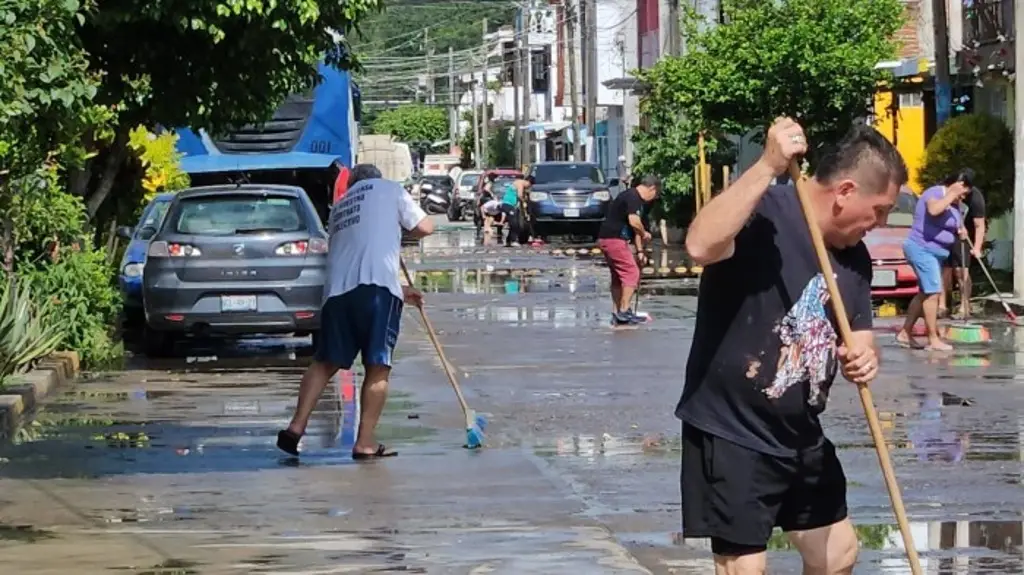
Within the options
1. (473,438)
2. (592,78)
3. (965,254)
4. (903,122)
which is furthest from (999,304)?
(592,78)

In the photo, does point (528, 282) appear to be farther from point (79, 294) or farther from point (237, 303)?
point (79, 294)

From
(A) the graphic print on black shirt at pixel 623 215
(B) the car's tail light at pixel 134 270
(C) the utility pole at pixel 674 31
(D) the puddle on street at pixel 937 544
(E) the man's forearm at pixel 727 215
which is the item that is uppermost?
(C) the utility pole at pixel 674 31

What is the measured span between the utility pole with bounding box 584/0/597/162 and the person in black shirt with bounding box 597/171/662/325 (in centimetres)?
4495

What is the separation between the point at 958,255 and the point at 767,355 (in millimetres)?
14535

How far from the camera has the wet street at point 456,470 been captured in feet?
27.8

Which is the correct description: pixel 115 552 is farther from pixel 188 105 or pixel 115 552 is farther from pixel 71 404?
pixel 71 404

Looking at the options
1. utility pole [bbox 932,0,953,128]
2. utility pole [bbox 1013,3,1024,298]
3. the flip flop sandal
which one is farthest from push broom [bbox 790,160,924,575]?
utility pole [bbox 932,0,953,128]

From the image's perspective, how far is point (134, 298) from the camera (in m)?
19.8

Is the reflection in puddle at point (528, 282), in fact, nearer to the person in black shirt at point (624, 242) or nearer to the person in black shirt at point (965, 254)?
the person in black shirt at point (624, 242)

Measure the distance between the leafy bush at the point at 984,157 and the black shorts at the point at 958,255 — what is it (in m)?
4.77

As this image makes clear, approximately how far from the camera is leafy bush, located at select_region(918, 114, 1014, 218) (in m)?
25.2

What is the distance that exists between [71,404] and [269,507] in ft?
15.7

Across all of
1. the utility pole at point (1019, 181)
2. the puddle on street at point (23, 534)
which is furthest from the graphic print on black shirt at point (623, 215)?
the puddle on street at point (23, 534)

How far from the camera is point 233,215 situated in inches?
690
